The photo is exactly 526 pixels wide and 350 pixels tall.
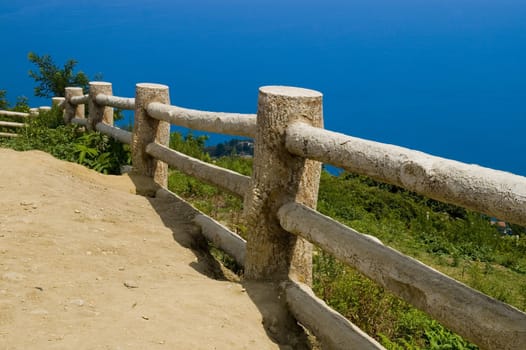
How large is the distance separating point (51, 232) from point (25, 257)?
1.96ft

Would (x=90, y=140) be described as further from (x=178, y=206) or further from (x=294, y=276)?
(x=294, y=276)

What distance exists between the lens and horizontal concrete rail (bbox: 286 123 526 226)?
2.37 metres

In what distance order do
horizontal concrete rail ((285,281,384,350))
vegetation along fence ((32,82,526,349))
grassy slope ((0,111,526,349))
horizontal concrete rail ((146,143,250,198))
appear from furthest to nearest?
horizontal concrete rail ((146,143,250,198))
grassy slope ((0,111,526,349))
horizontal concrete rail ((285,281,384,350))
vegetation along fence ((32,82,526,349))

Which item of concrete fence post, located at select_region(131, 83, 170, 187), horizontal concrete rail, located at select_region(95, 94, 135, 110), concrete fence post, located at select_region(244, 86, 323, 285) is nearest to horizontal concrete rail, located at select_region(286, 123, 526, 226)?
concrete fence post, located at select_region(244, 86, 323, 285)

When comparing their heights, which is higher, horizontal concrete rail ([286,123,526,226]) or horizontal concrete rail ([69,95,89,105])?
horizontal concrete rail ([286,123,526,226])

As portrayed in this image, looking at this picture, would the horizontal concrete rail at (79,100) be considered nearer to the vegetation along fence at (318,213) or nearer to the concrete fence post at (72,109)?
the concrete fence post at (72,109)

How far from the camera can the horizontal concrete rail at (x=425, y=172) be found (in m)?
2.37

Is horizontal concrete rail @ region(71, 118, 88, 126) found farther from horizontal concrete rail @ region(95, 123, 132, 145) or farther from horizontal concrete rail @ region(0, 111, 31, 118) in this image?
horizontal concrete rail @ region(0, 111, 31, 118)

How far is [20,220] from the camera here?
457 cm

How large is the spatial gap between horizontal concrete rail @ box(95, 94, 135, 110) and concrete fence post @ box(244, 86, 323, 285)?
3.59m

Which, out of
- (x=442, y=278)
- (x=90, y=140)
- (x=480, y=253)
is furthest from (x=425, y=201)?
(x=442, y=278)

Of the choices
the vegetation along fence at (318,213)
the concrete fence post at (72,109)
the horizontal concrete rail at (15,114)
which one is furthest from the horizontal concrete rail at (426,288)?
the horizontal concrete rail at (15,114)

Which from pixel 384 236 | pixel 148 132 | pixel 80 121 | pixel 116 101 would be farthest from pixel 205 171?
pixel 80 121

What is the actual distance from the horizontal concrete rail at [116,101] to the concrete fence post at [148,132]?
0.50m
